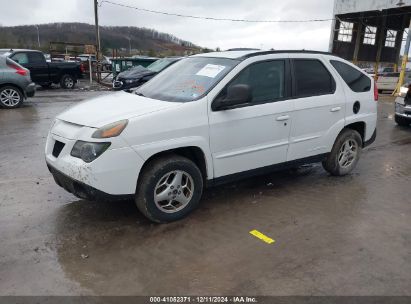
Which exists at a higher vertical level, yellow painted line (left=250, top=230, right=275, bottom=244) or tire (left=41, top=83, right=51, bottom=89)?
yellow painted line (left=250, top=230, right=275, bottom=244)

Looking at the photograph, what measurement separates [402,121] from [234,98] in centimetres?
733

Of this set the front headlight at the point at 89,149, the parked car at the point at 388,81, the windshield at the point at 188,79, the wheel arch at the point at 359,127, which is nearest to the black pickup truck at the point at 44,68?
the windshield at the point at 188,79

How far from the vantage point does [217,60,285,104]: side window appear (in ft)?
14.1

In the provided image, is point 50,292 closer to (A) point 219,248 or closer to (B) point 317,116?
(A) point 219,248

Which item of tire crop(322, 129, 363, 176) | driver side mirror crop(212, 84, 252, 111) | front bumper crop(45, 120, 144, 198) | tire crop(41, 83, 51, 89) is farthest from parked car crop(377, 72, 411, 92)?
front bumper crop(45, 120, 144, 198)

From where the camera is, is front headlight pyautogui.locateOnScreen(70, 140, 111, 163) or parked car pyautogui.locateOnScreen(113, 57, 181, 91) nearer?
front headlight pyautogui.locateOnScreen(70, 140, 111, 163)

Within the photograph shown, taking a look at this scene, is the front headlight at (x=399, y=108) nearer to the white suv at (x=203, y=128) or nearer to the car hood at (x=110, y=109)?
the white suv at (x=203, y=128)

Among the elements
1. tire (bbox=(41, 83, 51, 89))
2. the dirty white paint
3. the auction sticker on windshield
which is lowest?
tire (bbox=(41, 83, 51, 89))

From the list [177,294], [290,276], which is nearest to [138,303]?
[177,294]

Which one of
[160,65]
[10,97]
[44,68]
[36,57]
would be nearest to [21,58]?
[36,57]

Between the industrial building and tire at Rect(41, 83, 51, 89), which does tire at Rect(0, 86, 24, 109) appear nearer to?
tire at Rect(41, 83, 51, 89)

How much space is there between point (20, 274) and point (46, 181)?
2223mm

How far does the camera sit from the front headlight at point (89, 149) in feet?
11.3

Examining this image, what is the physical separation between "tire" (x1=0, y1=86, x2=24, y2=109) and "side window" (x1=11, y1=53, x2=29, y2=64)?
456 cm
